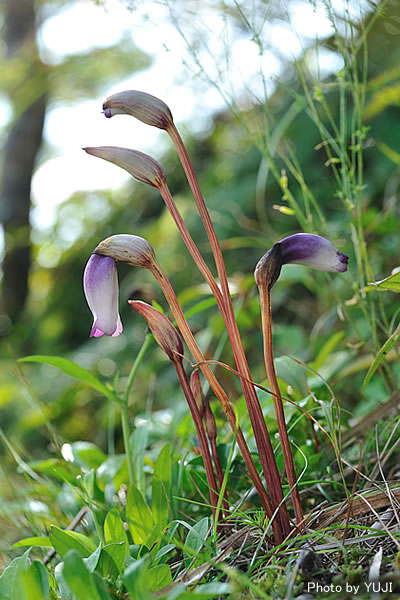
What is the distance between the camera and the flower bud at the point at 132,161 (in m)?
0.46

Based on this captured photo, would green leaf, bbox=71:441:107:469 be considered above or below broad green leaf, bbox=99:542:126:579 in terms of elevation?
below

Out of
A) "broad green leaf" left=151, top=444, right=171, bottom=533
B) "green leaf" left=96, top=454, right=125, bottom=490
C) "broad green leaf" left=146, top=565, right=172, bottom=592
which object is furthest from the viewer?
"green leaf" left=96, top=454, right=125, bottom=490

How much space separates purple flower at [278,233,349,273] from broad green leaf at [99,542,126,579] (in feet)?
1.00

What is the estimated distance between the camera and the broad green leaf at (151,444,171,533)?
53cm

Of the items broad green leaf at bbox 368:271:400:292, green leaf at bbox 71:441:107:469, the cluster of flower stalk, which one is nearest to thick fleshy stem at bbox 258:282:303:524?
the cluster of flower stalk

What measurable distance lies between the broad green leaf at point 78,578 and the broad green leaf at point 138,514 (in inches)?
6.8

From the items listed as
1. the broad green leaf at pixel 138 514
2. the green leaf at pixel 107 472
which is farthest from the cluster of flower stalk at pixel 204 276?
the green leaf at pixel 107 472

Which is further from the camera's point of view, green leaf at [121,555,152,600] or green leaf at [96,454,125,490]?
green leaf at [96,454,125,490]

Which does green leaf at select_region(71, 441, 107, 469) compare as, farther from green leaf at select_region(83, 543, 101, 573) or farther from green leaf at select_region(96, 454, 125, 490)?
green leaf at select_region(83, 543, 101, 573)

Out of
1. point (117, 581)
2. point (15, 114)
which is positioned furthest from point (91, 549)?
point (15, 114)

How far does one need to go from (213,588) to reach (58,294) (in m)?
2.30

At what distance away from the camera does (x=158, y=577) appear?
1.38 feet

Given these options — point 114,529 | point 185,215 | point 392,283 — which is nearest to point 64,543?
point 114,529

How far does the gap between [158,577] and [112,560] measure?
0.17ft
